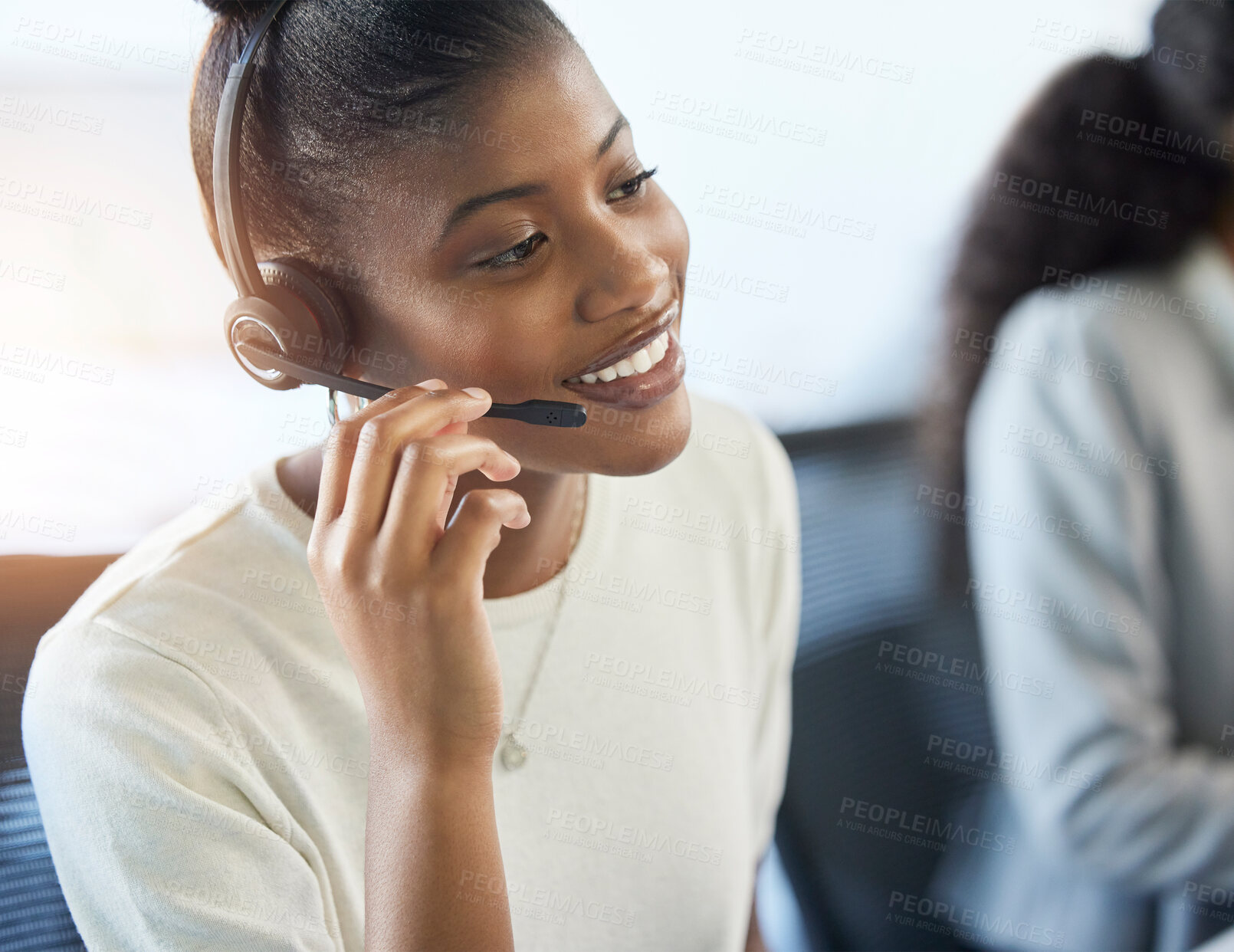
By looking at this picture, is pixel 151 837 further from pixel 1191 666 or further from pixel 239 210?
pixel 1191 666

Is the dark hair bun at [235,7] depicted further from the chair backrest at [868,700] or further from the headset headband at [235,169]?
the chair backrest at [868,700]

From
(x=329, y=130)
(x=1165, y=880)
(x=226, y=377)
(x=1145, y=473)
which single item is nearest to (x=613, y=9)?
(x=329, y=130)

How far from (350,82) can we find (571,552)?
50 centimetres

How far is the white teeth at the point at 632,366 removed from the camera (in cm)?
80

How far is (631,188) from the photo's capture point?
0.81m

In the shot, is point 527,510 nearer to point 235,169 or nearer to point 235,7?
point 235,169

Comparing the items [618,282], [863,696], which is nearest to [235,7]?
[618,282]

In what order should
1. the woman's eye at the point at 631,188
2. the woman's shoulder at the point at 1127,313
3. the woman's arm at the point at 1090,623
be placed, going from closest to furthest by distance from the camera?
1. the woman's eye at the point at 631,188
2. the woman's arm at the point at 1090,623
3. the woman's shoulder at the point at 1127,313

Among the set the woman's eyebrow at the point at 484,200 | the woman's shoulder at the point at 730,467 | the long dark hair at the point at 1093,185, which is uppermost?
the woman's eyebrow at the point at 484,200

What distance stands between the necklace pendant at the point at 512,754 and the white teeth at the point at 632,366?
0.35 m

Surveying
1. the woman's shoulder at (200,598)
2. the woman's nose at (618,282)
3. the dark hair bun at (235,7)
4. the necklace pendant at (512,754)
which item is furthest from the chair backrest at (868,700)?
the dark hair bun at (235,7)

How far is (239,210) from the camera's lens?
749 millimetres

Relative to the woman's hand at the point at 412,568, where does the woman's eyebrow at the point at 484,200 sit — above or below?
above

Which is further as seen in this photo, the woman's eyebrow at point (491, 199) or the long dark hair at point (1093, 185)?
the long dark hair at point (1093, 185)
